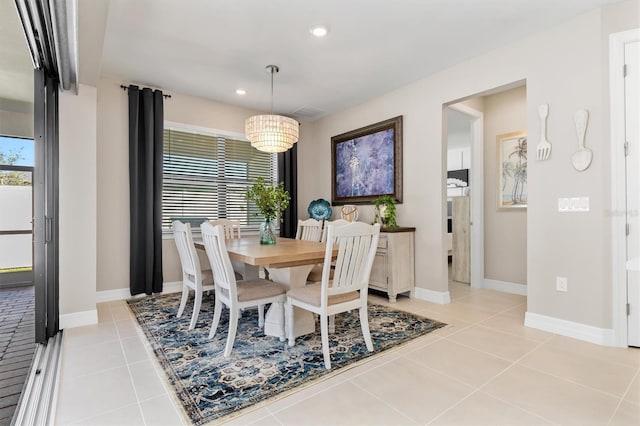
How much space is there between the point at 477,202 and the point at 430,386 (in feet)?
10.0

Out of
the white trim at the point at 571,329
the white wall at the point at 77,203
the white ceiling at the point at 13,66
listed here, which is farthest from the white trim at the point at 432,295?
the white ceiling at the point at 13,66

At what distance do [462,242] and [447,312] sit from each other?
164 centimetres

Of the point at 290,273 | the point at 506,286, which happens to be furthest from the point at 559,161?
the point at 290,273

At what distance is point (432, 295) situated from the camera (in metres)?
3.66

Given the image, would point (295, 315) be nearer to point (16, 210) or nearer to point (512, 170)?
point (16, 210)

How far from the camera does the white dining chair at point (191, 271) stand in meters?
2.72

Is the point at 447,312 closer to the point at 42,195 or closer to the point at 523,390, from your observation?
the point at 523,390

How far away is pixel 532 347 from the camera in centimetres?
238

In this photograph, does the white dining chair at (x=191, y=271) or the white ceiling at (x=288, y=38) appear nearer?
the white ceiling at (x=288, y=38)

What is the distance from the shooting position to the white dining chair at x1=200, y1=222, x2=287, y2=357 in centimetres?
222

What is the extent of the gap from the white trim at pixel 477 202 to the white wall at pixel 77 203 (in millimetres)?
4425

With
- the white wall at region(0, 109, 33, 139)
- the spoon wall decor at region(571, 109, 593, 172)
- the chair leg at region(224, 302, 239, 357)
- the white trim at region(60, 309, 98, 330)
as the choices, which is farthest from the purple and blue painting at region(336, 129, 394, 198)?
the white wall at region(0, 109, 33, 139)

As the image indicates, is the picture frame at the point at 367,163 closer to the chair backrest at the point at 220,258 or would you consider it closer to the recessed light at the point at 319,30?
the recessed light at the point at 319,30

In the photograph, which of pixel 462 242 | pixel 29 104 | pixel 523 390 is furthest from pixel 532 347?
pixel 29 104
